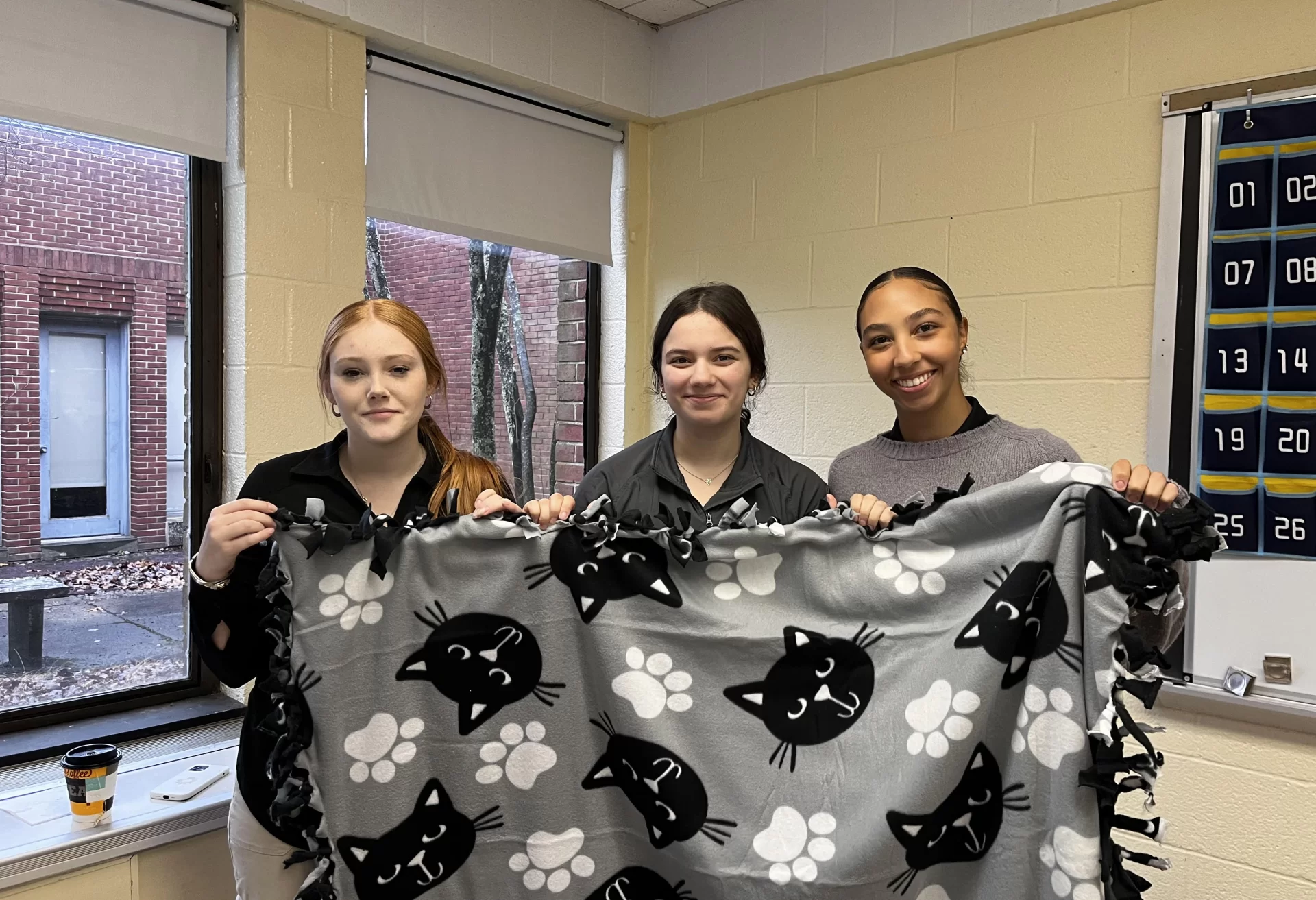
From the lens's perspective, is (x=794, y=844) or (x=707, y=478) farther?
(x=707, y=478)

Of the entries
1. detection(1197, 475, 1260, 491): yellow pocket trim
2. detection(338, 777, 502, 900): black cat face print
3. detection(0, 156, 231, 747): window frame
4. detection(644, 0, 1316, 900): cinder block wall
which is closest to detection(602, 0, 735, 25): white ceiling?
detection(644, 0, 1316, 900): cinder block wall

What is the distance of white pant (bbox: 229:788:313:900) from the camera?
4.83 ft

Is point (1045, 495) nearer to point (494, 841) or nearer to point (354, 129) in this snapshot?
point (494, 841)

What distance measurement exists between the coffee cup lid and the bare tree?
1.59 metres

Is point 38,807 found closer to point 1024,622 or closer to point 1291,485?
point 1024,622

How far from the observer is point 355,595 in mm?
1331

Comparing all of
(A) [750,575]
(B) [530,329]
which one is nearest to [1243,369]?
(A) [750,575]

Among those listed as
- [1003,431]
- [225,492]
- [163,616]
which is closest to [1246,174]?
[1003,431]

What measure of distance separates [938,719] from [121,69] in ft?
7.27

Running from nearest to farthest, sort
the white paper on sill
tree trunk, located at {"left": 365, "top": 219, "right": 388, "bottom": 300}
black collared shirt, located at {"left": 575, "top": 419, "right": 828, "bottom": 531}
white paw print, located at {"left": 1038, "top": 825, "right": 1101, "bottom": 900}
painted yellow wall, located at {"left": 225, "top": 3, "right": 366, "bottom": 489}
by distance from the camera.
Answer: white paw print, located at {"left": 1038, "top": 825, "right": 1101, "bottom": 900} → black collared shirt, located at {"left": 575, "top": 419, "right": 828, "bottom": 531} → the white paper on sill → painted yellow wall, located at {"left": 225, "top": 3, "right": 366, "bottom": 489} → tree trunk, located at {"left": 365, "top": 219, "right": 388, "bottom": 300}

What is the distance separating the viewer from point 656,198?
3357mm

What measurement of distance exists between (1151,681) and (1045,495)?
25 centimetres

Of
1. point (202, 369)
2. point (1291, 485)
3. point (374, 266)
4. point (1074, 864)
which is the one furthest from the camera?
point (374, 266)

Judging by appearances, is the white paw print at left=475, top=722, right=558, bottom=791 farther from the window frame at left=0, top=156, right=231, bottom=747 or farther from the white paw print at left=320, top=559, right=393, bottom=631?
A: the window frame at left=0, top=156, right=231, bottom=747
